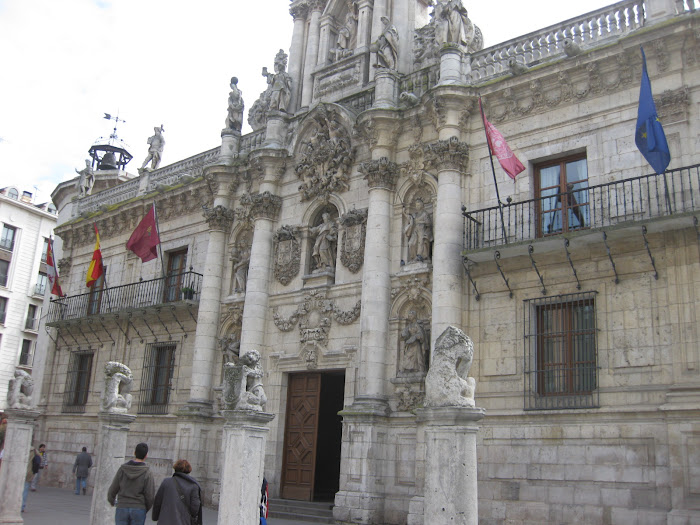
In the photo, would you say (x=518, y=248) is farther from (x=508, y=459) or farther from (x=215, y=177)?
(x=215, y=177)

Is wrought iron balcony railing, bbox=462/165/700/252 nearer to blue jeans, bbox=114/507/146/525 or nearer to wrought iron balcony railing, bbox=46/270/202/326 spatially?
blue jeans, bbox=114/507/146/525

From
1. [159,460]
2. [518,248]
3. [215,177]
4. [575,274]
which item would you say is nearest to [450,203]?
[518,248]

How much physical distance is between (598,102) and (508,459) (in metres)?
7.38

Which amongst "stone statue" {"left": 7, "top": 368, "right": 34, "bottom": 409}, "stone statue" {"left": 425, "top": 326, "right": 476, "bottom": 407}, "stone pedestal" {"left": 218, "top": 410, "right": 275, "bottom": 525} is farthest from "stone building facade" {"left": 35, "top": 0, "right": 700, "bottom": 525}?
"stone statue" {"left": 7, "top": 368, "right": 34, "bottom": 409}

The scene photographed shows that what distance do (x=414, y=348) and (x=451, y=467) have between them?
26.4 feet

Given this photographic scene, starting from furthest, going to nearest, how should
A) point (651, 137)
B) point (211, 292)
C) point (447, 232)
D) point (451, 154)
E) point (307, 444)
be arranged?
point (211, 292)
point (307, 444)
point (451, 154)
point (447, 232)
point (651, 137)

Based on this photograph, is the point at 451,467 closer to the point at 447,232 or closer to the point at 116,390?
the point at 116,390

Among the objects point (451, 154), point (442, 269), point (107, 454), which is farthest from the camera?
point (451, 154)

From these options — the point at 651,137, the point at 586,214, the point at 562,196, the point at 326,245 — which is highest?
the point at 651,137

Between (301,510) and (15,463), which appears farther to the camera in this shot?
(301,510)

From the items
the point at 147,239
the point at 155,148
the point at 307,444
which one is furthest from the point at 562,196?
the point at 155,148

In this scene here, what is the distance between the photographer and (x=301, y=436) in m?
17.9

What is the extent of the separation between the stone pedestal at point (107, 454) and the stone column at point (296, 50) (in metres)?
12.0

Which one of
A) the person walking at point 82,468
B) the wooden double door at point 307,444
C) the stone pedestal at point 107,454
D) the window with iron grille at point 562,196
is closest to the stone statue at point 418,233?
the window with iron grille at point 562,196
